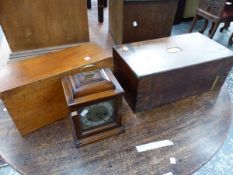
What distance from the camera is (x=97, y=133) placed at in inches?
25.5

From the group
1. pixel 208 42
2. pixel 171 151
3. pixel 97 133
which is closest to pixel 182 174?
pixel 171 151

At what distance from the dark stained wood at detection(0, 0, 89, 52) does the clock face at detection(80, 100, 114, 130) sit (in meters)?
0.45

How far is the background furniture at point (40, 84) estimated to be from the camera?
Answer: 590 millimetres

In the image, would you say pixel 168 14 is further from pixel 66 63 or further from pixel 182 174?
pixel 182 174

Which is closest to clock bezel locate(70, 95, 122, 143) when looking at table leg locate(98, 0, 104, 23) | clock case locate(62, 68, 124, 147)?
clock case locate(62, 68, 124, 147)

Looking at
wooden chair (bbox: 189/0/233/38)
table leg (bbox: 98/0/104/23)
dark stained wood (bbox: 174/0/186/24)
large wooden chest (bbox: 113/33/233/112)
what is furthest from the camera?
dark stained wood (bbox: 174/0/186/24)

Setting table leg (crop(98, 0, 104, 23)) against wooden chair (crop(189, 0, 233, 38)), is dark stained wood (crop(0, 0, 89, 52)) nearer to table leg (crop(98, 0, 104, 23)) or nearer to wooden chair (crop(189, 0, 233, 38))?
table leg (crop(98, 0, 104, 23))

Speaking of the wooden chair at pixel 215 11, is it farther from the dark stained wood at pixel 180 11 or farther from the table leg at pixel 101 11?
the table leg at pixel 101 11

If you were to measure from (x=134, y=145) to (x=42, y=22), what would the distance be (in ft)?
2.04

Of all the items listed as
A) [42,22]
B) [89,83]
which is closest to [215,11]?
[42,22]

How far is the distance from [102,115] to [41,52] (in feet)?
1.48

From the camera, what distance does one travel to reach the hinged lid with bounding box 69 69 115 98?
0.57 m

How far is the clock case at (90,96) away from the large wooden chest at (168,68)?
0.10 meters

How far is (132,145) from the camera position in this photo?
0.65m
